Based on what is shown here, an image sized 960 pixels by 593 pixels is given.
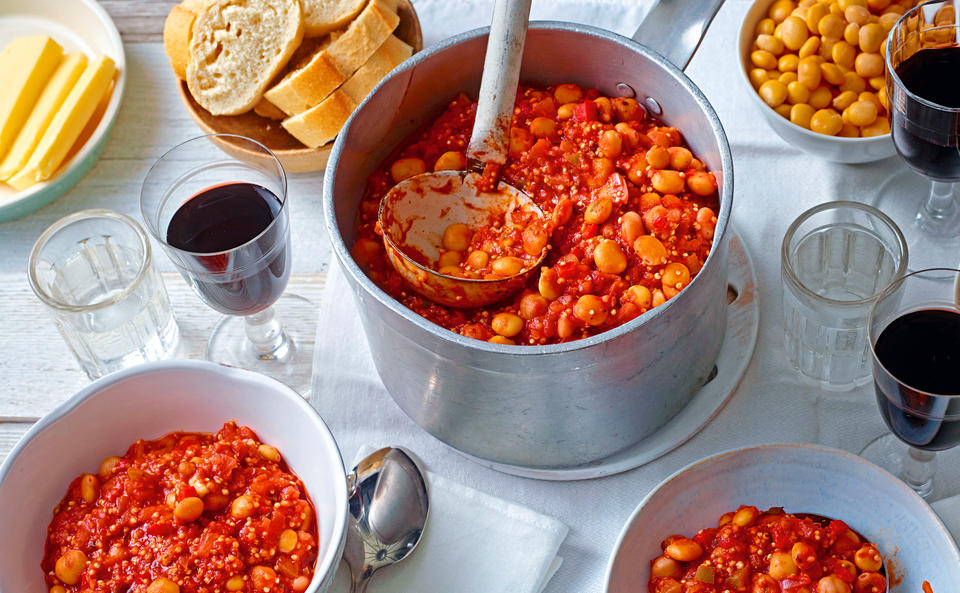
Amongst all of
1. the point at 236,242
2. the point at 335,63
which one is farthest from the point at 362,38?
the point at 236,242

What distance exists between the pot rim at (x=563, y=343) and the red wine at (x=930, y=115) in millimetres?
368

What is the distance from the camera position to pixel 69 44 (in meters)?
2.62

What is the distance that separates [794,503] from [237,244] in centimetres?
112

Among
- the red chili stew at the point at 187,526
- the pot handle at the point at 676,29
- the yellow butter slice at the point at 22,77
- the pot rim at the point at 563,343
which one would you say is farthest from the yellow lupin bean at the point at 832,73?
the yellow butter slice at the point at 22,77

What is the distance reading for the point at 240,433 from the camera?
6.08 feet

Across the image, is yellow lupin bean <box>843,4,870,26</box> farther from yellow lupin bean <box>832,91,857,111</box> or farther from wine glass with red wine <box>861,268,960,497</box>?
wine glass with red wine <box>861,268,960,497</box>

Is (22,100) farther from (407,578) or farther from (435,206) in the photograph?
(407,578)

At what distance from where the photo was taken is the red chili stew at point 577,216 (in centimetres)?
176

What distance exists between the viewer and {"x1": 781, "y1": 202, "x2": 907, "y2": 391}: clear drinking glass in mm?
1919

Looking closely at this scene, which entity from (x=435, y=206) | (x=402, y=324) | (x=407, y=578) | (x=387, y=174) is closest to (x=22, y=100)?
(x=387, y=174)

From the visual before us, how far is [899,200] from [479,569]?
1.20 m

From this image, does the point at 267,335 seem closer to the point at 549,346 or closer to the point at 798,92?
the point at 549,346

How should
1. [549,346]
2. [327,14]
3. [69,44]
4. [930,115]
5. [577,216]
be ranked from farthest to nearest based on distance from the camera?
[69,44], [327,14], [577,216], [930,115], [549,346]

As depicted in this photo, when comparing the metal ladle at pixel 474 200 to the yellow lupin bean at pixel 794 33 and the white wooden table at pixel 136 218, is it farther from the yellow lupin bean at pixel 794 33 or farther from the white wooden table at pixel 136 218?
the yellow lupin bean at pixel 794 33
